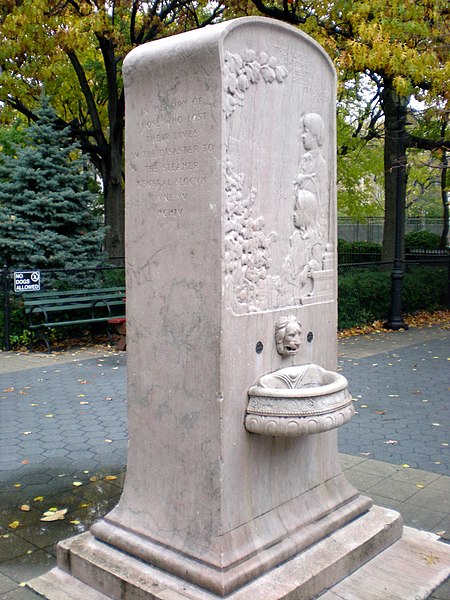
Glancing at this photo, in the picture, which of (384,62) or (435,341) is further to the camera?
(435,341)

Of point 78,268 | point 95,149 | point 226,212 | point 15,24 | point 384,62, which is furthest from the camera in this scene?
point 95,149

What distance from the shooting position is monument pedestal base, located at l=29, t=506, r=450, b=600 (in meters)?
3.34

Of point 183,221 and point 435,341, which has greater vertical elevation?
point 183,221

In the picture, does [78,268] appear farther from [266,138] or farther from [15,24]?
[266,138]

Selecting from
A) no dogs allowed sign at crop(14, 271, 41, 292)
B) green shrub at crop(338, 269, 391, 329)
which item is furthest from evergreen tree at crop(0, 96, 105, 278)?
green shrub at crop(338, 269, 391, 329)

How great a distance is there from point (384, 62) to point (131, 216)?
9021mm

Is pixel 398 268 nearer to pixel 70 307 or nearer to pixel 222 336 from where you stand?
pixel 70 307

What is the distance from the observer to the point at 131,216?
3.71 meters

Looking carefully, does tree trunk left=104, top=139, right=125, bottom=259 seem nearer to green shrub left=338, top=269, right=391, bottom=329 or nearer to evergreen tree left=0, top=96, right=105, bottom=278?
evergreen tree left=0, top=96, right=105, bottom=278

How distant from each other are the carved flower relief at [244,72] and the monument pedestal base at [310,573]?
2426mm

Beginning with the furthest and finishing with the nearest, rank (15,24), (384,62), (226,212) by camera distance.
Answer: (15,24) < (384,62) < (226,212)

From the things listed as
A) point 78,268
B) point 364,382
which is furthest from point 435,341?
point 78,268

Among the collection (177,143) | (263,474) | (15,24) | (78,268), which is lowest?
(263,474)

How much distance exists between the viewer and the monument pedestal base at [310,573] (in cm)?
334
